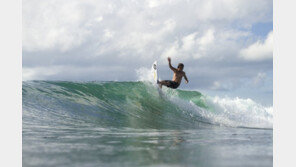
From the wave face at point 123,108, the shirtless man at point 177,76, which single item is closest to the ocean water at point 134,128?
the wave face at point 123,108

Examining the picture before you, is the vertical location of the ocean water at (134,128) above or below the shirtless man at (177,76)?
below

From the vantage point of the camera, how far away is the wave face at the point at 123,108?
12.5 meters

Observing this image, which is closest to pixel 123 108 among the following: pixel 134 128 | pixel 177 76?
pixel 177 76

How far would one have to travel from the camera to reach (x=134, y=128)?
11.2 m

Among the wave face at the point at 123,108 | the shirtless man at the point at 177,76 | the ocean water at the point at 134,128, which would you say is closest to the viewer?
the ocean water at the point at 134,128

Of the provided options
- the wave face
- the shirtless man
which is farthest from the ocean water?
the shirtless man

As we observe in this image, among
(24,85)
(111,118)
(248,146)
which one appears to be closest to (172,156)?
(248,146)

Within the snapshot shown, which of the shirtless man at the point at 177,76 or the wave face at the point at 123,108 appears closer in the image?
the wave face at the point at 123,108

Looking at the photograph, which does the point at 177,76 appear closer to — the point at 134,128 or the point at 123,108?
the point at 123,108

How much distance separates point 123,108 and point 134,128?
14.1 ft

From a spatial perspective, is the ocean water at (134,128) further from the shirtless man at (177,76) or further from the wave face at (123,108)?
the shirtless man at (177,76)

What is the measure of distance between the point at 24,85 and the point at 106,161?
11.8 metres

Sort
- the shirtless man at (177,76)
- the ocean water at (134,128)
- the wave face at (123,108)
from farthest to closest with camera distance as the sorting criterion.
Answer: the shirtless man at (177,76), the wave face at (123,108), the ocean water at (134,128)

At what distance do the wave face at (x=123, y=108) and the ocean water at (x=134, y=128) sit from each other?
0.12 ft
